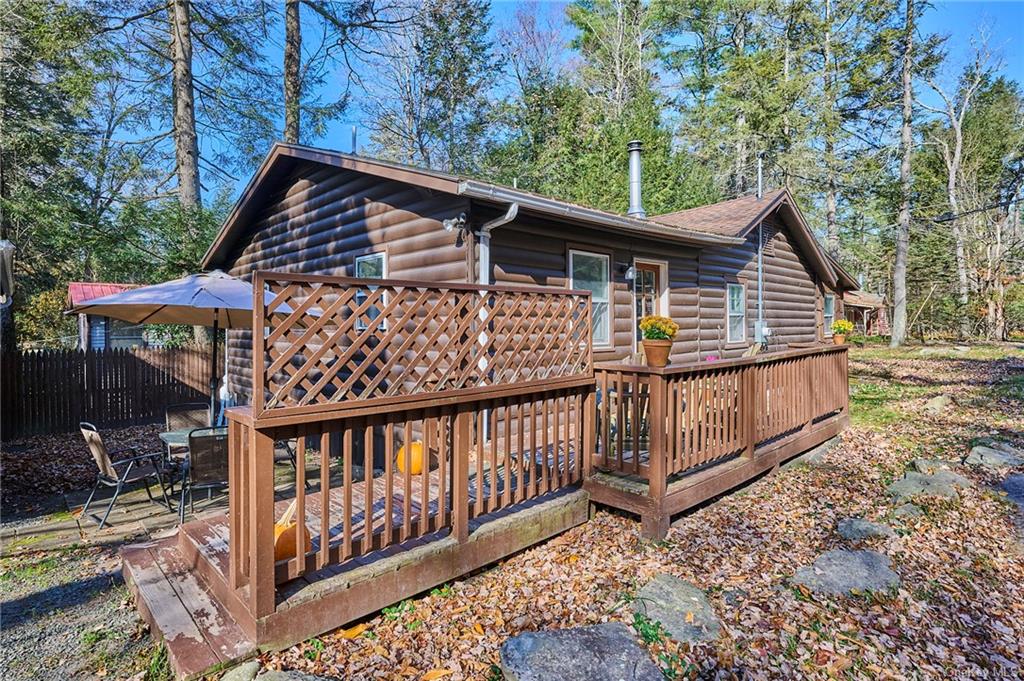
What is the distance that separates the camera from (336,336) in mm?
2625

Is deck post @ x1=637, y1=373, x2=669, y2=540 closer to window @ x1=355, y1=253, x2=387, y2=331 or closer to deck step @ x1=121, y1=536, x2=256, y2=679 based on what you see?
deck step @ x1=121, y1=536, x2=256, y2=679

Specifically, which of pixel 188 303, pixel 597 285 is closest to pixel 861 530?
pixel 597 285

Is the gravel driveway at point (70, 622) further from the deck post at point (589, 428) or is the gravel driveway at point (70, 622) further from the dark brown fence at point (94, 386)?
the dark brown fence at point (94, 386)

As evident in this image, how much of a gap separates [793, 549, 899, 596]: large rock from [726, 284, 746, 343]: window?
275 inches

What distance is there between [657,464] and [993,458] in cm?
450

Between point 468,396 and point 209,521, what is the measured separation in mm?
2033

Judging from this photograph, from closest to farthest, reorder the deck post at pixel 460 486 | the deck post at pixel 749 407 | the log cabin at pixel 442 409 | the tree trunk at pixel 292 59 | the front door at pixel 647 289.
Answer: the log cabin at pixel 442 409 < the deck post at pixel 460 486 < the deck post at pixel 749 407 < the front door at pixel 647 289 < the tree trunk at pixel 292 59

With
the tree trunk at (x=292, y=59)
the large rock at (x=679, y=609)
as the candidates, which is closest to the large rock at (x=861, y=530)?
the large rock at (x=679, y=609)

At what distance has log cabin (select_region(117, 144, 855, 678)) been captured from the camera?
8.39 feet

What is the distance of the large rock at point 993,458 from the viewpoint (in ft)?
18.1

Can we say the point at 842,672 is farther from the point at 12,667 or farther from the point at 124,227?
the point at 124,227

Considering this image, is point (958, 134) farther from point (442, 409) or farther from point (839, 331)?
point (442, 409)

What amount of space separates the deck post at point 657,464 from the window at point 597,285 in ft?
10.1

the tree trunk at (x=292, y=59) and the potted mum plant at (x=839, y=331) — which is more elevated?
the tree trunk at (x=292, y=59)
